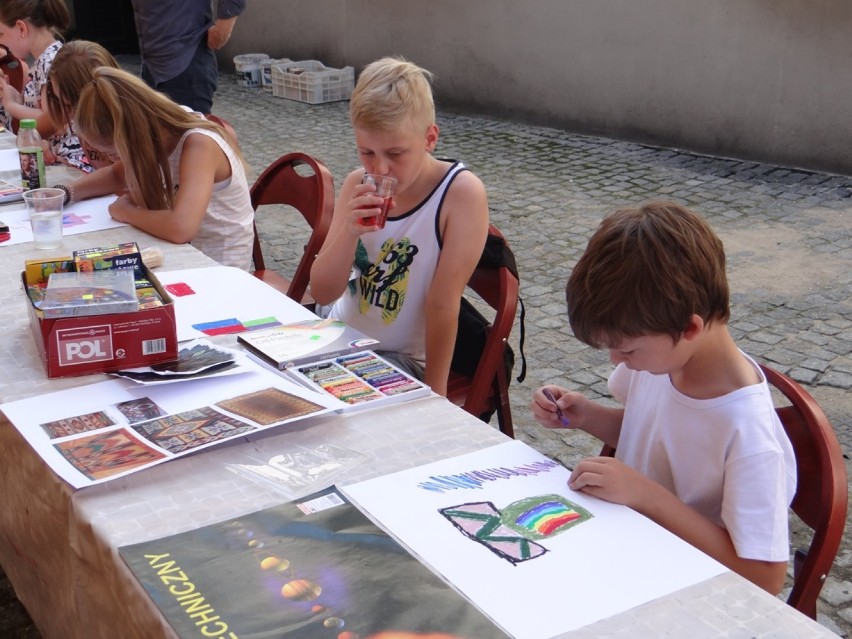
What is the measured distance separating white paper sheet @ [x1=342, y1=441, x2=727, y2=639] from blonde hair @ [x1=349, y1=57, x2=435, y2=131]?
1.02 metres

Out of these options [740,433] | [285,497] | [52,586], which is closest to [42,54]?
[52,586]

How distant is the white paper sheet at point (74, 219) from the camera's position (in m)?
2.87

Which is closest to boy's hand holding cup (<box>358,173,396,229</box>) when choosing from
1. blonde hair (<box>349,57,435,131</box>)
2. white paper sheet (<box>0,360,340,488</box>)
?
blonde hair (<box>349,57,435,131</box>)

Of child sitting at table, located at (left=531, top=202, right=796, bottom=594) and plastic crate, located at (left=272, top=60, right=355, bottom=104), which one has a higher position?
child sitting at table, located at (left=531, top=202, right=796, bottom=594)

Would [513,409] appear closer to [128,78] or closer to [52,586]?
[128,78]

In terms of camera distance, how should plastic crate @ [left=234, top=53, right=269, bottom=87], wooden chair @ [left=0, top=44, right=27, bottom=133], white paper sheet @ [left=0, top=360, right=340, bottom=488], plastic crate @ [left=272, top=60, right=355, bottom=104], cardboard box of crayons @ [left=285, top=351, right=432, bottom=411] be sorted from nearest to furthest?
1. white paper sheet @ [left=0, top=360, right=340, bottom=488]
2. cardboard box of crayons @ [left=285, top=351, right=432, bottom=411]
3. wooden chair @ [left=0, top=44, right=27, bottom=133]
4. plastic crate @ [left=272, top=60, right=355, bottom=104]
5. plastic crate @ [left=234, top=53, right=269, bottom=87]

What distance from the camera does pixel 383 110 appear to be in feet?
7.63

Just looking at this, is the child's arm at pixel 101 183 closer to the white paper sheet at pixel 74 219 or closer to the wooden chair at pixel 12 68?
the white paper sheet at pixel 74 219

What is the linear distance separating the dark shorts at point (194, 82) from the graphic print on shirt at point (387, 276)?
313 centimetres

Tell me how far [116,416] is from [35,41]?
323 centimetres

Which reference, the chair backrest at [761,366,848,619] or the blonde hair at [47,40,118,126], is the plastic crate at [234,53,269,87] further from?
the chair backrest at [761,366,848,619]

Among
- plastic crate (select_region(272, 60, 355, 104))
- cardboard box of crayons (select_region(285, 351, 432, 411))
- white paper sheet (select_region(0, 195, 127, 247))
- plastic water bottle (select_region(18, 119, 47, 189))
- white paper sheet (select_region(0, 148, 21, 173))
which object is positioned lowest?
plastic crate (select_region(272, 60, 355, 104))

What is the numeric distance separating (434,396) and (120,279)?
0.74 m

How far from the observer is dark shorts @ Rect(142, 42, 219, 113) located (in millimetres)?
5273
